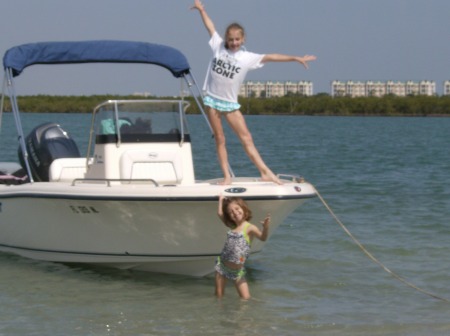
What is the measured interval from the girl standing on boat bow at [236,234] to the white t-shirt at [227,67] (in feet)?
3.23

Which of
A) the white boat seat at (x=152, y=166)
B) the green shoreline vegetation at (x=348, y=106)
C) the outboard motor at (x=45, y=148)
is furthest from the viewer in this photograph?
the green shoreline vegetation at (x=348, y=106)

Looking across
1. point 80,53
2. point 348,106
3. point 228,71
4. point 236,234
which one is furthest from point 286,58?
point 348,106

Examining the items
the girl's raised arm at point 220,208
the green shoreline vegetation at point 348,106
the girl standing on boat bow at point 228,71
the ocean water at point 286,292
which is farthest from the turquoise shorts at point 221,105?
the green shoreline vegetation at point 348,106

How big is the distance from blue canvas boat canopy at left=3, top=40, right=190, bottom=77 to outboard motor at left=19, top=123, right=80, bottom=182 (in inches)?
29.1

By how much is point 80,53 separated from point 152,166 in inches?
65.5

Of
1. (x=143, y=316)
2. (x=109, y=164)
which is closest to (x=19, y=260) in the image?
(x=109, y=164)

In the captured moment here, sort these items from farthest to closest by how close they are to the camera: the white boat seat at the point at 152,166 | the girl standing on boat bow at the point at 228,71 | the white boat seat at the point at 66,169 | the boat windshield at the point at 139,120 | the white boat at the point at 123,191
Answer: the white boat seat at the point at 66,169
the boat windshield at the point at 139,120
the white boat seat at the point at 152,166
the white boat at the point at 123,191
the girl standing on boat bow at the point at 228,71

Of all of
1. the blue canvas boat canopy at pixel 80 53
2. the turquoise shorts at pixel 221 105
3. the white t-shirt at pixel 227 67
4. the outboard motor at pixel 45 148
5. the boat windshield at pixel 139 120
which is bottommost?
the outboard motor at pixel 45 148

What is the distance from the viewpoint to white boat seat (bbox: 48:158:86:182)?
35.7 feet

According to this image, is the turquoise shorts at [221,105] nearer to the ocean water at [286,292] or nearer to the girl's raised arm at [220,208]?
the girl's raised arm at [220,208]

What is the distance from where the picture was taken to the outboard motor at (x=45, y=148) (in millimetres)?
11156

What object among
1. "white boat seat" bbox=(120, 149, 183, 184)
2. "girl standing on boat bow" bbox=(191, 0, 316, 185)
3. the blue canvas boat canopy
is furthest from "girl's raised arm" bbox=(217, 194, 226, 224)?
the blue canvas boat canopy

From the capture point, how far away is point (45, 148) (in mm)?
11219

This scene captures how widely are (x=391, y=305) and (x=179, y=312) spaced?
1907 mm
